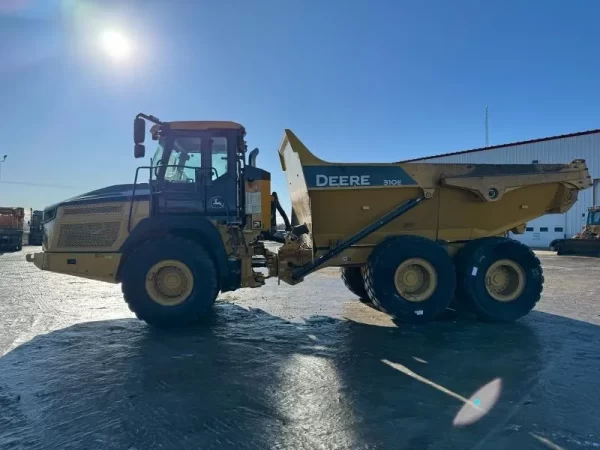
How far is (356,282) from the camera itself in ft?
27.2

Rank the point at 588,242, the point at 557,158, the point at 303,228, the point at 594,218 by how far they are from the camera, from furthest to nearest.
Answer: the point at 557,158 → the point at 594,218 → the point at 588,242 → the point at 303,228

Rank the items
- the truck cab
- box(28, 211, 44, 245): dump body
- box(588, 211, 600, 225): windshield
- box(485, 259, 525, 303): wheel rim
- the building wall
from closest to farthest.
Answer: the truck cab
box(485, 259, 525, 303): wheel rim
box(588, 211, 600, 225): windshield
the building wall
box(28, 211, 44, 245): dump body

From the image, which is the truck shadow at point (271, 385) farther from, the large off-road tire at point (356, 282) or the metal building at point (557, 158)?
the metal building at point (557, 158)

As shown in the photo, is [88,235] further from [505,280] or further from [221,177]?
[505,280]

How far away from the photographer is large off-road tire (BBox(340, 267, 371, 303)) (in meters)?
8.21

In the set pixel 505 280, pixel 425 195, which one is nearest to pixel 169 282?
pixel 425 195

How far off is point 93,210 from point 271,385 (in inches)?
156

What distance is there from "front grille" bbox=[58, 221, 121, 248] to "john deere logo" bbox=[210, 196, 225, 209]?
4.39ft

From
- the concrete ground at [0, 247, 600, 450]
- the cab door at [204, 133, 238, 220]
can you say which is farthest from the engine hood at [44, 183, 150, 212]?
the concrete ground at [0, 247, 600, 450]

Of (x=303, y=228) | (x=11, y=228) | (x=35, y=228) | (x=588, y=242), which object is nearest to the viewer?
(x=303, y=228)

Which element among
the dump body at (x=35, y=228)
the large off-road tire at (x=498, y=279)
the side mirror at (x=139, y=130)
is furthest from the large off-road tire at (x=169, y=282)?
the dump body at (x=35, y=228)

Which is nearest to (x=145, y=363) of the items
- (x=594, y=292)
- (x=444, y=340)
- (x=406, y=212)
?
(x=444, y=340)

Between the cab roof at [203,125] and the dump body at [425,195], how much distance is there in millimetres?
919

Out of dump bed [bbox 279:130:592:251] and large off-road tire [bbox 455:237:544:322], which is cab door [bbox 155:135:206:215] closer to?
dump bed [bbox 279:130:592:251]
